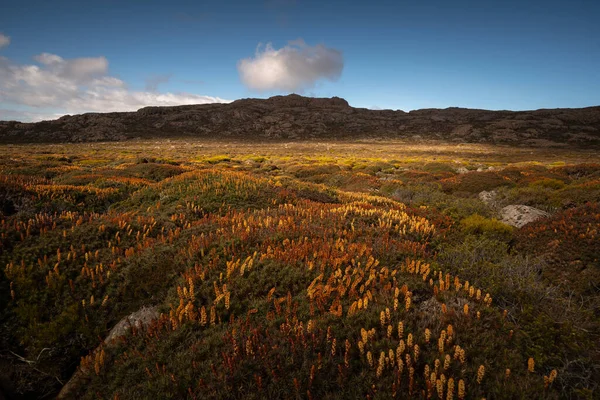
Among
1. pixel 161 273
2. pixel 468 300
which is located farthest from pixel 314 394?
pixel 161 273

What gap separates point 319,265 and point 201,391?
3.13 metres

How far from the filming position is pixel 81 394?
388 centimetres

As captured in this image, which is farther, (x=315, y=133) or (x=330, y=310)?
(x=315, y=133)

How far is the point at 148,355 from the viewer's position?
13.4ft

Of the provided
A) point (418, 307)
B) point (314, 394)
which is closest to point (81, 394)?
point (314, 394)

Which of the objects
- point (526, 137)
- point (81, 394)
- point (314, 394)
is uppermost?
point (526, 137)

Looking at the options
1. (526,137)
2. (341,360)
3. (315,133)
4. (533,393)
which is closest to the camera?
(533,393)

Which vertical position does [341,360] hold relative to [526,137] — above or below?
below

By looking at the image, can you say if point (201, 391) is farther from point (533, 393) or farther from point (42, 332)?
point (533, 393)

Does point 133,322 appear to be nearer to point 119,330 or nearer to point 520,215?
point 119,330

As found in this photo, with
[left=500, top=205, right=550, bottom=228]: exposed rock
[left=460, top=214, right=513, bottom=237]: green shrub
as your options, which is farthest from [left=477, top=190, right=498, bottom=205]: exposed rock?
[left=460, top=214, right=513, bottom=237]: green shrub

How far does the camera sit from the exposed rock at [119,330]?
398 centimetres

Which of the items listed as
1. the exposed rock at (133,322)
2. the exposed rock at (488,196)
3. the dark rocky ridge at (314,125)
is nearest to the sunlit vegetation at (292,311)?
the exposed rock at (133,322)

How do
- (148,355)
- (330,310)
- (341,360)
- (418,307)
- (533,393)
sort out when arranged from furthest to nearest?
(418,307) < (330,310) < (148,355) < (341,360) < (533,393)
